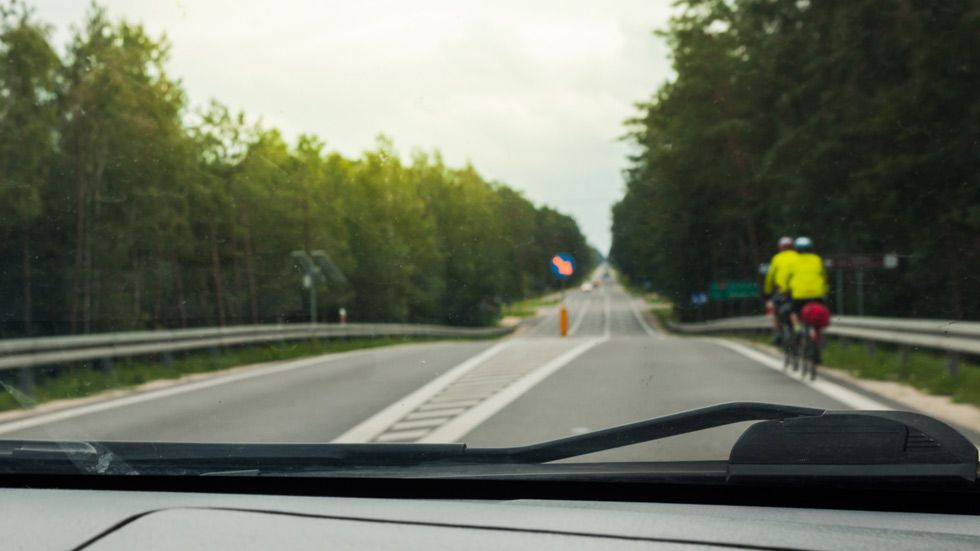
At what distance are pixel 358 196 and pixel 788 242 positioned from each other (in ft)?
4.56

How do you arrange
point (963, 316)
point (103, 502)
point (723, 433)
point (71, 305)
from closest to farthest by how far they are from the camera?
point (103, 502) → point (723, 433) → point (963, 316) → point (71, 305)

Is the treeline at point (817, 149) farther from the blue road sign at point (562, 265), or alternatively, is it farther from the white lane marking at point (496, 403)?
the white lane marking at point (496, 403)

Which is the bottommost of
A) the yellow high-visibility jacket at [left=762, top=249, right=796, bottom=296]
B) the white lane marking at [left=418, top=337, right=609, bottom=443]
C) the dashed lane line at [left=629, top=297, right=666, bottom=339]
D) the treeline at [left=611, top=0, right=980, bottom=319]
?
the white lane marking at [left=418, top=337, right=609, bottom=443]

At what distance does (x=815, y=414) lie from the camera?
75.8 inches

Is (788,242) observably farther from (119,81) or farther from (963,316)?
(119,81)

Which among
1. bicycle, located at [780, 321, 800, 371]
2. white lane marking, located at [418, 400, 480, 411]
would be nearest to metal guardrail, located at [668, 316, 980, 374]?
bicycle, located at [780, 321, 800, 371]

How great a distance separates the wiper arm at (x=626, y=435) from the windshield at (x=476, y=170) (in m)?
0.38

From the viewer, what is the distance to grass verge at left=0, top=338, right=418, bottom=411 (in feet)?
12.0

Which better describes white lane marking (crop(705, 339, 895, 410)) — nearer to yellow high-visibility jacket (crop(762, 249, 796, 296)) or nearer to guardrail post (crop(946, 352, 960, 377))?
guardrail post (crop(946, 352, 960, 377))

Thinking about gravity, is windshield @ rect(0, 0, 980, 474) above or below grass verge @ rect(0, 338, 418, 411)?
above

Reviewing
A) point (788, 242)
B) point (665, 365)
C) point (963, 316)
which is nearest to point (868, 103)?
point (788, 242)

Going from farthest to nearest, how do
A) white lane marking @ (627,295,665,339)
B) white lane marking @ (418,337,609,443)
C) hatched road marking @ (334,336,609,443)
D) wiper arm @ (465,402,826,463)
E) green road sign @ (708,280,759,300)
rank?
white lane marking @ (418,337,609,443), hatched road marking @ (334,336,609,443), white lane marking @ (627,295,665,339), green road sign @ (708,280,759,300), wiper arm @ (465,402,826,463)

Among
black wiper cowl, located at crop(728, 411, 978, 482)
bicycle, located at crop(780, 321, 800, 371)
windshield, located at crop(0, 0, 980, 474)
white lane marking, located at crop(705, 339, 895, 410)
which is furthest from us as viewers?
white lane marking, located at crop(705, 339, 895, 410)

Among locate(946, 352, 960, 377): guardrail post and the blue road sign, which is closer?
the blue road sign
